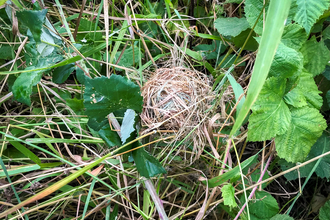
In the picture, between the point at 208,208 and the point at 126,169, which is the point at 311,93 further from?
the point at 126,169

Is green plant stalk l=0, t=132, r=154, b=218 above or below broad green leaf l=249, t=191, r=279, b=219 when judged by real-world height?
above

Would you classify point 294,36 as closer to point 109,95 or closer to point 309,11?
point 309,11

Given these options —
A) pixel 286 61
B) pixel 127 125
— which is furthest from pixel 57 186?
pixel 286 61

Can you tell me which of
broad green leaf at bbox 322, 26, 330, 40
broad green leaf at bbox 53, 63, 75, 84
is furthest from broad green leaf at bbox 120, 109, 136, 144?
broad green leaf at bbox 322, 26, 330, 40

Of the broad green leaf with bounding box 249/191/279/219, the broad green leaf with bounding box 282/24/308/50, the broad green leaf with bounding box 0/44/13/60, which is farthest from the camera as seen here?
the broad green leaf with bounding box 0/44/13/60

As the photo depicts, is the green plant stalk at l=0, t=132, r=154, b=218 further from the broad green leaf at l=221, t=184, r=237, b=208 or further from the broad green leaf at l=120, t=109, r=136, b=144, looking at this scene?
the broad green leaf at l=221, t=184, r=237, b=208

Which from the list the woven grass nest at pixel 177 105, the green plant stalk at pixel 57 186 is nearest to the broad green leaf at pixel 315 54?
the woven grass nest at pixel 177 105

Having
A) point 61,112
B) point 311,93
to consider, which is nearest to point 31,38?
point 61,112

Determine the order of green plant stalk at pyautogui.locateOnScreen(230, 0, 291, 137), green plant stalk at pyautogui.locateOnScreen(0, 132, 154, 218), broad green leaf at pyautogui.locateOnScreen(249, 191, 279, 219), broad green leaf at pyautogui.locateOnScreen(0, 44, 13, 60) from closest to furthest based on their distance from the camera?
green plant stalk at pyautogui.locateOnScreen(230, 0, 291, 137), green plant stalk at pyautogui.locateOnScreen(0, 132, 154, 218), broad green leaf at pyautogui.locateOnScreen(249, 191, 279, 219), broad green leaf at pyautogui.locateOnScreen(0, 44, 13, 60)
